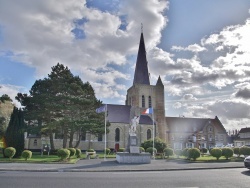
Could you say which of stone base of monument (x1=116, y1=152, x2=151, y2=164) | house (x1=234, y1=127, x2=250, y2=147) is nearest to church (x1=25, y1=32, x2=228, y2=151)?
house (x1=234, y1=127, x2=250, y2=147)

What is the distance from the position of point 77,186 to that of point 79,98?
29.4 meters

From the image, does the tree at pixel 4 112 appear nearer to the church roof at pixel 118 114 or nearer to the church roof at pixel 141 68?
the church roof at pixel 118 114

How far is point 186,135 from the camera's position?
239ft

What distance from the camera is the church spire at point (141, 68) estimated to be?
6769 centimetres

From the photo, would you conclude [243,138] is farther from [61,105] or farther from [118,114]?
[61,105]

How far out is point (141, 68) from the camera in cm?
6838

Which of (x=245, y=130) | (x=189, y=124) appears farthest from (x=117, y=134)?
(x=245, y=130)

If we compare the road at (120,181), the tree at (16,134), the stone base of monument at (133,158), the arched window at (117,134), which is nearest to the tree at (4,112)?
the tree at (16,134)

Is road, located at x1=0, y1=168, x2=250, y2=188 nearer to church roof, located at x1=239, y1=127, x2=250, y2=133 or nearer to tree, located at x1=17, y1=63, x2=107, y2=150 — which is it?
tree, located at x1=17, y1=63, x2=107, y2=150

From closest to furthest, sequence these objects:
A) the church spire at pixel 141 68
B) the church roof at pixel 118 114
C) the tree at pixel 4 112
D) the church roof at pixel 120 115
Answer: the tree at pixel 4 112, the church roof at pixel 118 114, the church roof at pixel 120 115, the church spire at pixel 141 68

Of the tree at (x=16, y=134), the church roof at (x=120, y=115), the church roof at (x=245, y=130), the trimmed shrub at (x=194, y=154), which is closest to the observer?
the trimmed shrub at (x=194, y=154)

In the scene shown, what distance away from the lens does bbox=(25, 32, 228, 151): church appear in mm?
61125

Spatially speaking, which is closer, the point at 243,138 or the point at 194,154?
the point at 194,154

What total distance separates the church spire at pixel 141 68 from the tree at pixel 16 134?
39.8 m
